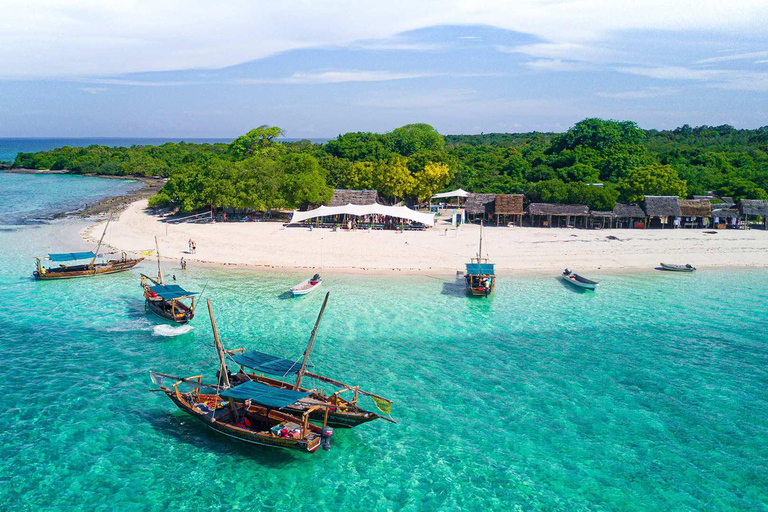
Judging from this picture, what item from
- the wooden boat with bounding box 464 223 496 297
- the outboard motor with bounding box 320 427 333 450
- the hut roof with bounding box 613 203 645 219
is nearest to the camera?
the outboard motor with bounding box 320 427 333 450

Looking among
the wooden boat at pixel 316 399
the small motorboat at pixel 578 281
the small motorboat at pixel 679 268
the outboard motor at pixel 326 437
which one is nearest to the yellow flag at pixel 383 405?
the wooden boat at pixel 316 399

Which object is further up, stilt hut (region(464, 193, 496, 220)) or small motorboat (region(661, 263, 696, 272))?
stilt hut (region(464, 193, 496, 220))

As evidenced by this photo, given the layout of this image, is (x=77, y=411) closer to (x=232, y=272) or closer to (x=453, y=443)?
(x=453, y=443)

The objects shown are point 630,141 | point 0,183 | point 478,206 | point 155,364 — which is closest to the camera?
point 155,364

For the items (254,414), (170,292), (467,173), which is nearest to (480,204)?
(467,173)

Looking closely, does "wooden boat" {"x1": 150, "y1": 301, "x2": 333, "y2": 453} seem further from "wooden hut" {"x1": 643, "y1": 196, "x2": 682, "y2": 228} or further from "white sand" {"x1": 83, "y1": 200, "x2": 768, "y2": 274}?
"wooden hut" {"x1": 643, "y1": 196, "x2": 682, "y2": 228}

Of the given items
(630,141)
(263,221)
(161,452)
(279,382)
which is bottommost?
(161,452)

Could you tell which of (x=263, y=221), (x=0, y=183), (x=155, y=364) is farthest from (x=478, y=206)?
(x=0, y=183)

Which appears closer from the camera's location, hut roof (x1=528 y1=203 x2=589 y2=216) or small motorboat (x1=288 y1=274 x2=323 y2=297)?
small motorboat (x1=288 y1=274 x2=323 y2=297)

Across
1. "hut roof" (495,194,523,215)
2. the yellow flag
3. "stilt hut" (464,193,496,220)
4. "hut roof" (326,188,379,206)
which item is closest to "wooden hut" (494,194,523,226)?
"hut roof" (495,194,523,215)
